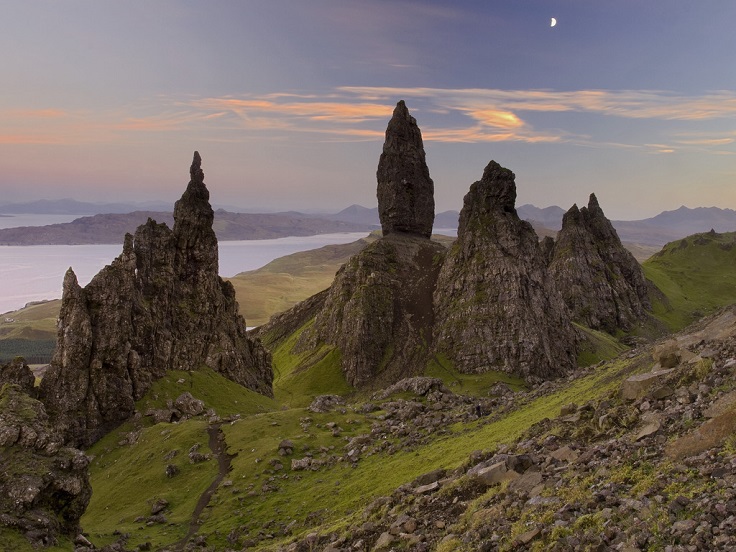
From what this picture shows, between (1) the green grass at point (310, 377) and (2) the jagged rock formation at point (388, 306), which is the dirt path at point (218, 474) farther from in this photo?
(2) the jagged rock formation at point (388, 306)

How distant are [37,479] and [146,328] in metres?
68.8

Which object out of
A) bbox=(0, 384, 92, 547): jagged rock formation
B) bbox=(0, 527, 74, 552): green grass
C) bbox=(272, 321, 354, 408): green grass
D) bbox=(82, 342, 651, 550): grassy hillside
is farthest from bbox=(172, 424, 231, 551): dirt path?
bbox=(272, 321, 354, 408): green grass

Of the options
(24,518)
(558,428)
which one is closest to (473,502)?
(558,428)

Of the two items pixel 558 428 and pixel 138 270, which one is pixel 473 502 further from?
pixel 138 270

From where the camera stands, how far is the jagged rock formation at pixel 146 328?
96.4 metres

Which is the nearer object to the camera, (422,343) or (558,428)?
(558,428)

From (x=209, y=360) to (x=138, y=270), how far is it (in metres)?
25.6

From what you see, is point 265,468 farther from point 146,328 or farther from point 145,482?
point 146,328

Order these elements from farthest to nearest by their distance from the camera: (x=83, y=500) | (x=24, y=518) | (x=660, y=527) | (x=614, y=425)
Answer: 1. (x=83, y=500)
2. (x=24, y=518)
3. (x=614, y=425)
4. (x=660, y=527)

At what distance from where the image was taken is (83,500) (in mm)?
47844

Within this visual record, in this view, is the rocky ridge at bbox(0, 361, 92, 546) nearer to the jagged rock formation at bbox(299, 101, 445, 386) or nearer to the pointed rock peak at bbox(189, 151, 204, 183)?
the pointed rock peak at bbox(189, 151, 204, 183)

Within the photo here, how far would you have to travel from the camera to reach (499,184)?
536 feet

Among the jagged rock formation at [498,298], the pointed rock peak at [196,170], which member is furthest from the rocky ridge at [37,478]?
the jagged rock formation at [498,298]

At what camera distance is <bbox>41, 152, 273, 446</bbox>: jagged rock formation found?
316 ft
